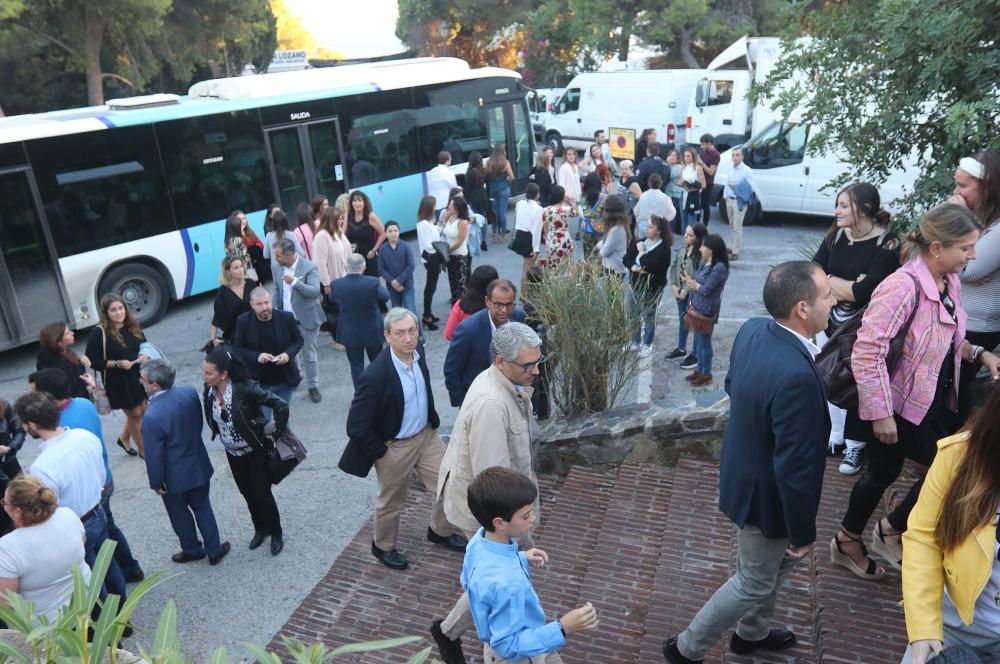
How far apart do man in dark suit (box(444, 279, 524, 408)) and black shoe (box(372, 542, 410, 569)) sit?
1.05m

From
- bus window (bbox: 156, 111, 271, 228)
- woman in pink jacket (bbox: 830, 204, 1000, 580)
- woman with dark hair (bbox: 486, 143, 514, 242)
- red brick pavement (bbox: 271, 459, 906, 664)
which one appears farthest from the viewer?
woman with dark hair (bbox: 486, 143, 514, 242)

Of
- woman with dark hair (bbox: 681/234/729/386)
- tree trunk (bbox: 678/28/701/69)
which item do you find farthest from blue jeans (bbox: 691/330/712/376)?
tree trunk (bbox: 678/28/701/69)

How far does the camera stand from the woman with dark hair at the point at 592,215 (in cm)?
1074

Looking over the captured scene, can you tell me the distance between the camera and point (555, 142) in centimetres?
2459

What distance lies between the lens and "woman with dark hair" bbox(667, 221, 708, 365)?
8.28 meters

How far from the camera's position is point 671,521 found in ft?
16.4

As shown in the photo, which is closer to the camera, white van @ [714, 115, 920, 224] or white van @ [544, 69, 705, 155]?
white van @ [714, 115, 920, 224]

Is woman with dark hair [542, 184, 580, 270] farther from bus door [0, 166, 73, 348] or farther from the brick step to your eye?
bus door [0, 166, 73, 348]

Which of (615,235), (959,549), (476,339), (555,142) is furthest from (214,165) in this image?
(555,142)

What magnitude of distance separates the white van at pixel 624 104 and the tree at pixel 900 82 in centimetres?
1413

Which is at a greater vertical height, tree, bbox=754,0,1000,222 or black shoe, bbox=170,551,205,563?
tree, bbox=754,0,1000,222

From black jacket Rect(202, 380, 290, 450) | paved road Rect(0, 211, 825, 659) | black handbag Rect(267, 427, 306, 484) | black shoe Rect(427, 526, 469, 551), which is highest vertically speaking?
black jacket Rect(202, 380, 290, 450)

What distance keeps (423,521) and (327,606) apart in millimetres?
1069

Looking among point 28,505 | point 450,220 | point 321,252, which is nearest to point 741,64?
point 450,220
